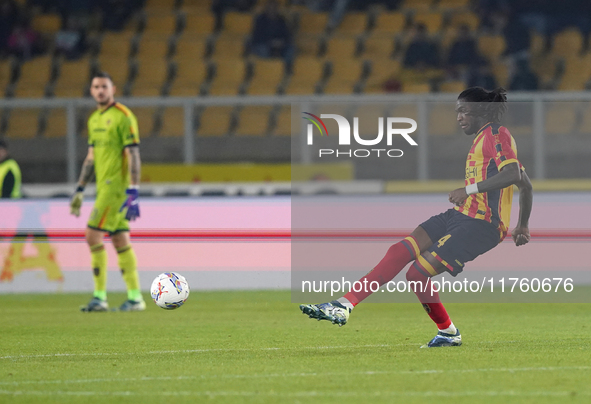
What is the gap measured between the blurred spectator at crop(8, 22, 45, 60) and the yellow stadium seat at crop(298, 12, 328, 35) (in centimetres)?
494

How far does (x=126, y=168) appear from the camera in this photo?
10656 mm

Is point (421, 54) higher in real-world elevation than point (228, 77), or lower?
higher

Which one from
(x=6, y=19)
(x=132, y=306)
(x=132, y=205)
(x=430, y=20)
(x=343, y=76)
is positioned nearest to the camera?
(x=132, y=205)

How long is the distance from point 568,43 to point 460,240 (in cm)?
1268

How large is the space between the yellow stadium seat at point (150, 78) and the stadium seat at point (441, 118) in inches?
231

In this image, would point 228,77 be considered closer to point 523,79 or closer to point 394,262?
point 523,79

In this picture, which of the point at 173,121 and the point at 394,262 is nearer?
the point at 394,262

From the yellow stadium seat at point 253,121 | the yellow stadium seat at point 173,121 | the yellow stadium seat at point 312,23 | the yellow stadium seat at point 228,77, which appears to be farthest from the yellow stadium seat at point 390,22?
the yellow stadium seat at point 173,121

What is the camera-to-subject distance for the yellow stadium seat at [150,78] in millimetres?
17062

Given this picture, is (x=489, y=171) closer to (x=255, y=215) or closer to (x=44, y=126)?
(x=255, y=215)

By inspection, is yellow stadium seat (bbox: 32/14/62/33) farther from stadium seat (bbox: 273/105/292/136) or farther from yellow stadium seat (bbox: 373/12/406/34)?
stadium seat (bbox: 273/105/292/136)

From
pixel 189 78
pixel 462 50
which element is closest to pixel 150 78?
pixel 189 78

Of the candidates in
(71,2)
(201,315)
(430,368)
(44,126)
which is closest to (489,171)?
(430,368)

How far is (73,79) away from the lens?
683 inches
